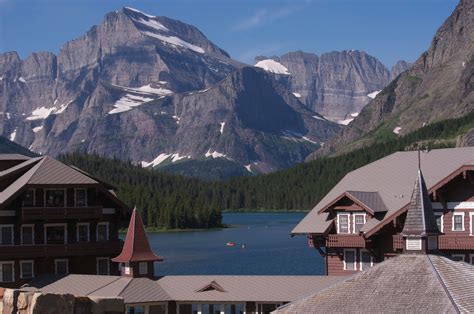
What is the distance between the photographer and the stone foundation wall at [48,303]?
765 inches

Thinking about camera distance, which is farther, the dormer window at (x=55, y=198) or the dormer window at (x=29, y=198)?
the dormer window at (x=55, y=198)

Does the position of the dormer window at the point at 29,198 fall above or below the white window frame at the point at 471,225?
above

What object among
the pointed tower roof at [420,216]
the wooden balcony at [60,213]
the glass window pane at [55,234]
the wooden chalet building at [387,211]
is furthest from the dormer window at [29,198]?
the pointed tower roof at [420,216]

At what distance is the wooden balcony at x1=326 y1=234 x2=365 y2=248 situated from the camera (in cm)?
5931

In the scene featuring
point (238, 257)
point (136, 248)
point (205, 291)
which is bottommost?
point (238, 257)

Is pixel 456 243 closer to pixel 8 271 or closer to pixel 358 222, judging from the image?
pixel 358 222

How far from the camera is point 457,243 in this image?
182ft

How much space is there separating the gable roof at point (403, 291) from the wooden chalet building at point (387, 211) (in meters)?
16.9

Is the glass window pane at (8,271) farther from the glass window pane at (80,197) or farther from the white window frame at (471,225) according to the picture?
the white window frame at (471,225)

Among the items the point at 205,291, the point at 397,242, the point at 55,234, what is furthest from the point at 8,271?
the point at 397,242

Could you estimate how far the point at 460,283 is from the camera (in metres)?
35.8

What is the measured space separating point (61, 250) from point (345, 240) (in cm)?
1993

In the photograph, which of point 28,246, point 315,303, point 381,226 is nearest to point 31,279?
point 28,246

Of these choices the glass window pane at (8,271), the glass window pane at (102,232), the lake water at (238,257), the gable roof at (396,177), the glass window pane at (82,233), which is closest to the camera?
the gable roof at (396,177)
